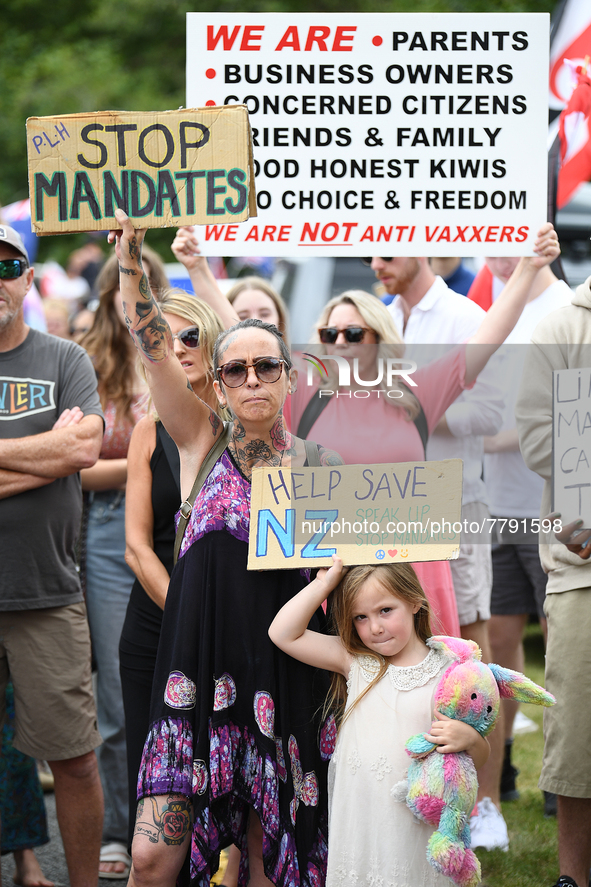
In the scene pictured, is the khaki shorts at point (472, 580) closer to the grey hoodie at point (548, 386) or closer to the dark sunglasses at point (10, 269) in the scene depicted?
the grey hoodie at point (548, 386)

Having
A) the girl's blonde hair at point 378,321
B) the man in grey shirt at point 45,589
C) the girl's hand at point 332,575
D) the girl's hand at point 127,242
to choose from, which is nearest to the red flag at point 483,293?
the girl's blonde hair at point 378,321

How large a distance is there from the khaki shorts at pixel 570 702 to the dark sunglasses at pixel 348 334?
1.14 m

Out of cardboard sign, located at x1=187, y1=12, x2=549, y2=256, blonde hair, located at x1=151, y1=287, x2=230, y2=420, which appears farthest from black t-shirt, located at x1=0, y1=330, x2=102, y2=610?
cardboard sign, located at x1=187, y1=12, x2=549, y2=256

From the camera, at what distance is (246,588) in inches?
100

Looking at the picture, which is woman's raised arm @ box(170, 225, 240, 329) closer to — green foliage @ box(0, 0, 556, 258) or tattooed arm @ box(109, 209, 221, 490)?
tattooed arm @ box(109, 209, 221, 490)

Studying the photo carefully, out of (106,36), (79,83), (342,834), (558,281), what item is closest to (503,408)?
(558,281)

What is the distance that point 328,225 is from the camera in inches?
138

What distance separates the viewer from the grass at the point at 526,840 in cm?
342

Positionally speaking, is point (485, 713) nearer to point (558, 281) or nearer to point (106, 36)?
point (558, 281)

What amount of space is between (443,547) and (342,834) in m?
0.76

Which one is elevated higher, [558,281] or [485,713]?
[558,281]

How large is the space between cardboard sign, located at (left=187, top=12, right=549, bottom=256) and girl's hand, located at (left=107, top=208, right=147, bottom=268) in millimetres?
965

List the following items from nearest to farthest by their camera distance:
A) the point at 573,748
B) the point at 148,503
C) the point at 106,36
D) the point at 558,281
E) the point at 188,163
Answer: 1. the point at 188,163
2. the point at 573,748
3. the point at 148,503
4. the point at 558,281
5. the point at 106,36

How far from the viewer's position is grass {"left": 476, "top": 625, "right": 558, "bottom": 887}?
342cm
